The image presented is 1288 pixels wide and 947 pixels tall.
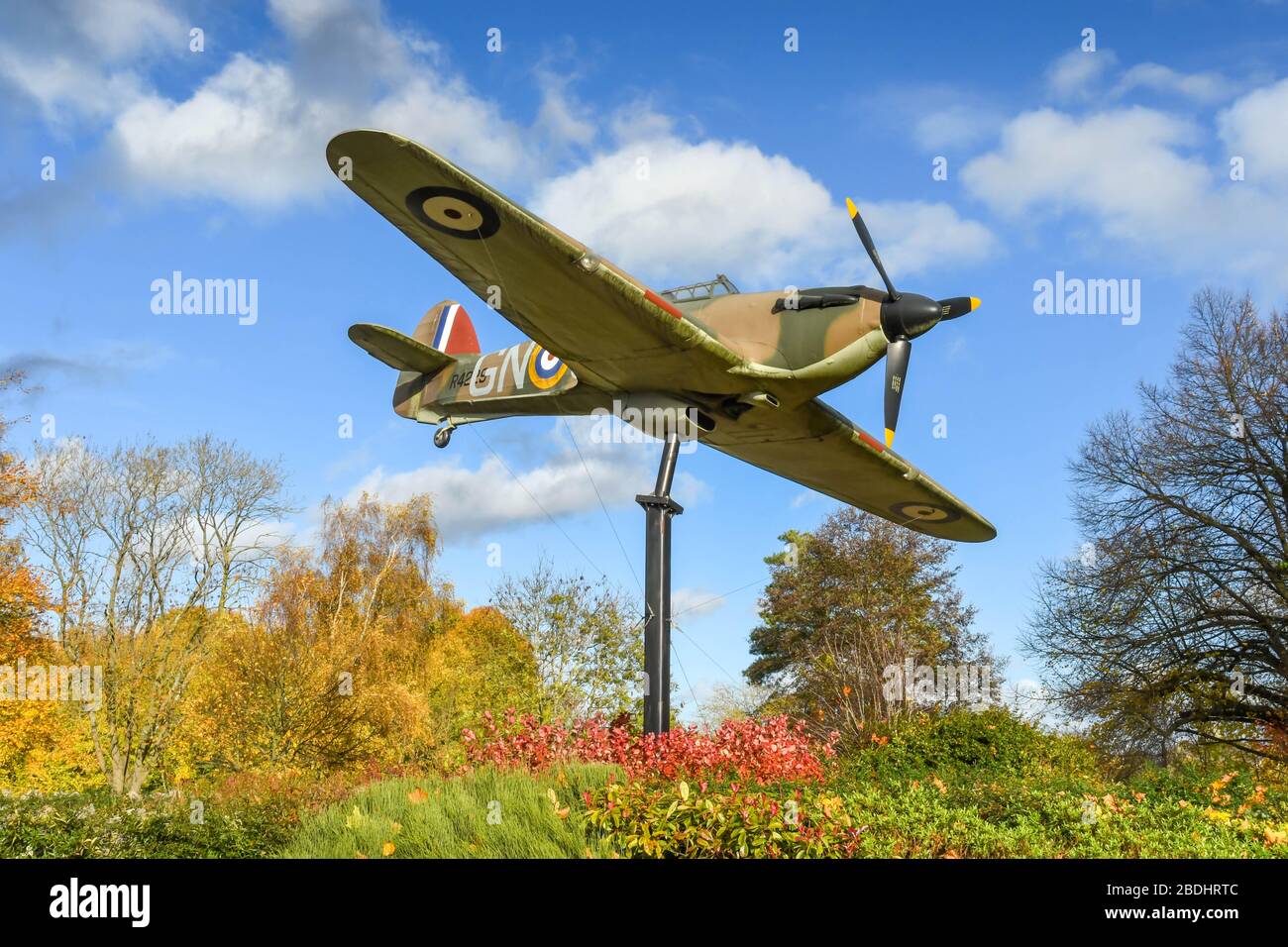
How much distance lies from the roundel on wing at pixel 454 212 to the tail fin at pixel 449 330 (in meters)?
8.93

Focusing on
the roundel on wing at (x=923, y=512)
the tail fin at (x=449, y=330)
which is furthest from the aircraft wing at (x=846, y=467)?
the tail fin at (x=449, y=330)

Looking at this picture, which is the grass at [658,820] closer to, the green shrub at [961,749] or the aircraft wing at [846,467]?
the green shrub at [961,749]

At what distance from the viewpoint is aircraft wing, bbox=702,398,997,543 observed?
14102 millimetres

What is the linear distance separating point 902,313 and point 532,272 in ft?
15.9

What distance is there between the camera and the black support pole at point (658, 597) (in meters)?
11.4

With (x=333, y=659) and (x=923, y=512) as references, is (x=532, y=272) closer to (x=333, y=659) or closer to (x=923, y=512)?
(x=923, y=512)

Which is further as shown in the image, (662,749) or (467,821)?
(662,749)

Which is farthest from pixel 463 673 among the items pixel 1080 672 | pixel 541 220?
pixel 541 220

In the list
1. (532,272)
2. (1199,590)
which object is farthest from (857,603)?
(532,272)

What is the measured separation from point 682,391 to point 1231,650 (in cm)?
1787

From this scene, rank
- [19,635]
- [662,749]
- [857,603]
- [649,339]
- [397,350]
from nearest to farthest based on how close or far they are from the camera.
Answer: [662,749], [649,339], [397,350], [19,635], [857,603]

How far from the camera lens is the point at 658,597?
465 inches

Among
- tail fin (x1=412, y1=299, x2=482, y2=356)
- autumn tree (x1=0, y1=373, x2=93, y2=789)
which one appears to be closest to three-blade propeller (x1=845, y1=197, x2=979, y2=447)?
tail fin (x1=412, y1=299, x2=482, y2=356)
